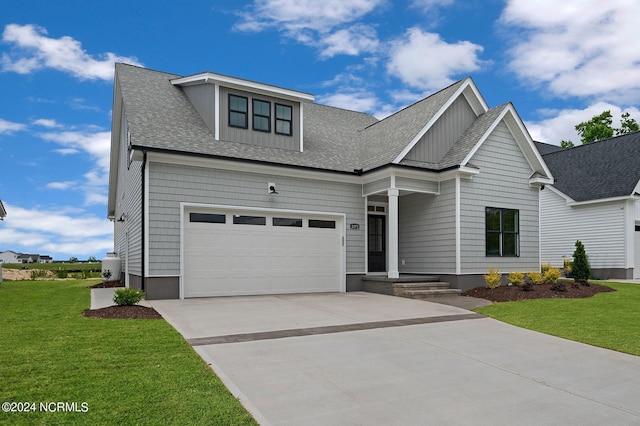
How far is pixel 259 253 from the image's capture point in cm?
1320

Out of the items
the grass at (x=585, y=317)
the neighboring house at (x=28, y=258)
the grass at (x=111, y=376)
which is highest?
the grass at (x=111, y=376)

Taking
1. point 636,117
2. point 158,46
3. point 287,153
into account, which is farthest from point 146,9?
point 636,117

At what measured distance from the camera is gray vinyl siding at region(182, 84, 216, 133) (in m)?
13.8

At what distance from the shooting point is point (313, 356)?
604 cm

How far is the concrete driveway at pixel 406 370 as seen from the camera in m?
4.22

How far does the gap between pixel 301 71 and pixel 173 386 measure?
15.4m

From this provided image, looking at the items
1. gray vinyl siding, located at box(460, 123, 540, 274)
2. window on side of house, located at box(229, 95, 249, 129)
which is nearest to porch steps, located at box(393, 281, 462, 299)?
gray vinyl siding, located at box(460, 123, 540, 274)

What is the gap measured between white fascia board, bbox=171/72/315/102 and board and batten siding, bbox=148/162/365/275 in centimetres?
280

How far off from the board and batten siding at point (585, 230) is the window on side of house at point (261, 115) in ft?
54.6

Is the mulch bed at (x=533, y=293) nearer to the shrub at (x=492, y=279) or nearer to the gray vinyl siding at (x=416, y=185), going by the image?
the shrub at (x=492, y=279)

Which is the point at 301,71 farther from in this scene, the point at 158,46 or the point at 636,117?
the point at 636,117

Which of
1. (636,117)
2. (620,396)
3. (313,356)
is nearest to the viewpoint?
(620,396)

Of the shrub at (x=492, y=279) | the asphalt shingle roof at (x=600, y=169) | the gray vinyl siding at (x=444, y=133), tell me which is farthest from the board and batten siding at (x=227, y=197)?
the asphalt shingle roof at (x=600, y=169)

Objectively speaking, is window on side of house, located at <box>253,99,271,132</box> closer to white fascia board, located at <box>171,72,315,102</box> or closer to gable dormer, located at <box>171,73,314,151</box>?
gable dormer, located at <box>171,73,314,151</box>
